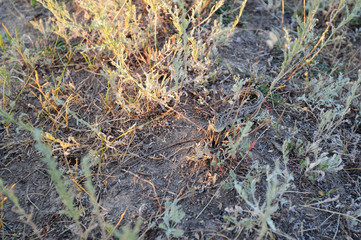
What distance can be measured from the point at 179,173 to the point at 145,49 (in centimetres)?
127

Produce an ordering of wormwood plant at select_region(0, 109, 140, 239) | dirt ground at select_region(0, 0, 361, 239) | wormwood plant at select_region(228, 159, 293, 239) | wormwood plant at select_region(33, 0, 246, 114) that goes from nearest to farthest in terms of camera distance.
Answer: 1. wormwood plant at select_region(0, 109, 140, 239)
2. wormwood plant at select_region(228, 159, 293, 239)
3. dirt ground at select_region(0, 0, 361, 239)
4. wormwood plant at select_region(33, 0, 246, 114)

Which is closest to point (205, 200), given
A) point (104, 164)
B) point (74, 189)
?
point (104, 164)

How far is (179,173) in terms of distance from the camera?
207cm

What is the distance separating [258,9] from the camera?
3357 mm

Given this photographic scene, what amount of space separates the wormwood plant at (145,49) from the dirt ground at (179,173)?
0.63 feet

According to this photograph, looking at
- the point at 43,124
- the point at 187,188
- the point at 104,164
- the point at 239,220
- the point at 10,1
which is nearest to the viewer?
the point at 239,220

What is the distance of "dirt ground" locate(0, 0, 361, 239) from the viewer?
6.08ft

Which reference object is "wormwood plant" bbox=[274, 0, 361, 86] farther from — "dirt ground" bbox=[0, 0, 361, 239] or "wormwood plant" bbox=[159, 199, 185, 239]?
"wormwood plant" bbox=[159, 199, 185, 239]

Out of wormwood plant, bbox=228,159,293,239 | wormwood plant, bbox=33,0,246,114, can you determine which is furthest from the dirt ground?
wormwood plant, bbox=33,0,246,114

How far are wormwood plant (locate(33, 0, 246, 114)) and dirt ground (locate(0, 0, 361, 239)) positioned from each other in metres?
0.19

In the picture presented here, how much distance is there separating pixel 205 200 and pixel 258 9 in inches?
98.8

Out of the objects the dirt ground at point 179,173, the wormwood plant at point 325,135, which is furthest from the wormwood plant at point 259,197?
the wormwood plant at point 325,135

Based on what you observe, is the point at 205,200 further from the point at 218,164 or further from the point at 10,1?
the point at 10,1

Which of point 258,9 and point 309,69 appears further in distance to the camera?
point 258,9
